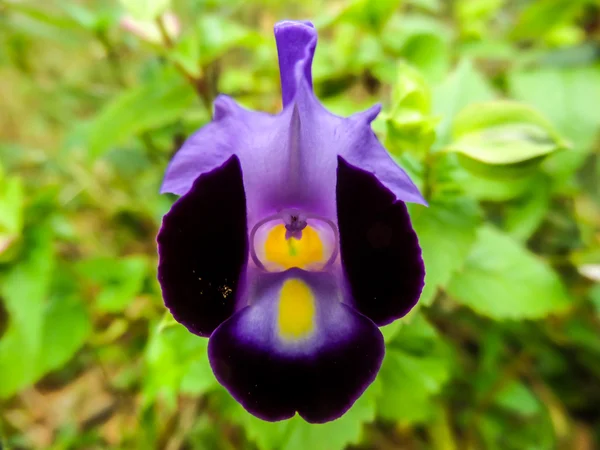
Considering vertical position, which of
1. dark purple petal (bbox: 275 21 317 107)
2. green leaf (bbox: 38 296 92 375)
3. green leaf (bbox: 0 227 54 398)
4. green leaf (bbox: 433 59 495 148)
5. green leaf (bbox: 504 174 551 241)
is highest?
dark purple petal (bbox: 275 21 317 107)

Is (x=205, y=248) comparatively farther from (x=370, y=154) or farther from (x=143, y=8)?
(x=143, y=8)

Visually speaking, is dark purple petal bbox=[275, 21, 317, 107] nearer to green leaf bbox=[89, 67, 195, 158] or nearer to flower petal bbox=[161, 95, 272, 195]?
flower petal bbox=[161, 95, 272, 195]

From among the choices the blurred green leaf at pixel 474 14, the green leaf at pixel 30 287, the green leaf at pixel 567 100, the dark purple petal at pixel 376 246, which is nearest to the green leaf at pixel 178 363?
the green leaf at pixel 30 287

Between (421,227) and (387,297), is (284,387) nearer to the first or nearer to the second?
(387,297)

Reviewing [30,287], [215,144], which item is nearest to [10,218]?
[30,287]

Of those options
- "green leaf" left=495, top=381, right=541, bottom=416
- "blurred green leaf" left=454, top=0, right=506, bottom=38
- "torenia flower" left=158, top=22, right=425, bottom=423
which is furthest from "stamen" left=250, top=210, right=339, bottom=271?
"blurred green leaf" left=454, top=0, right=506, bottom=38

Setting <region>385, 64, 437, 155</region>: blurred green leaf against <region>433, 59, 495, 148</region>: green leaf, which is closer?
<region>385, 64, 437, 155</region>: blurred green leaf
